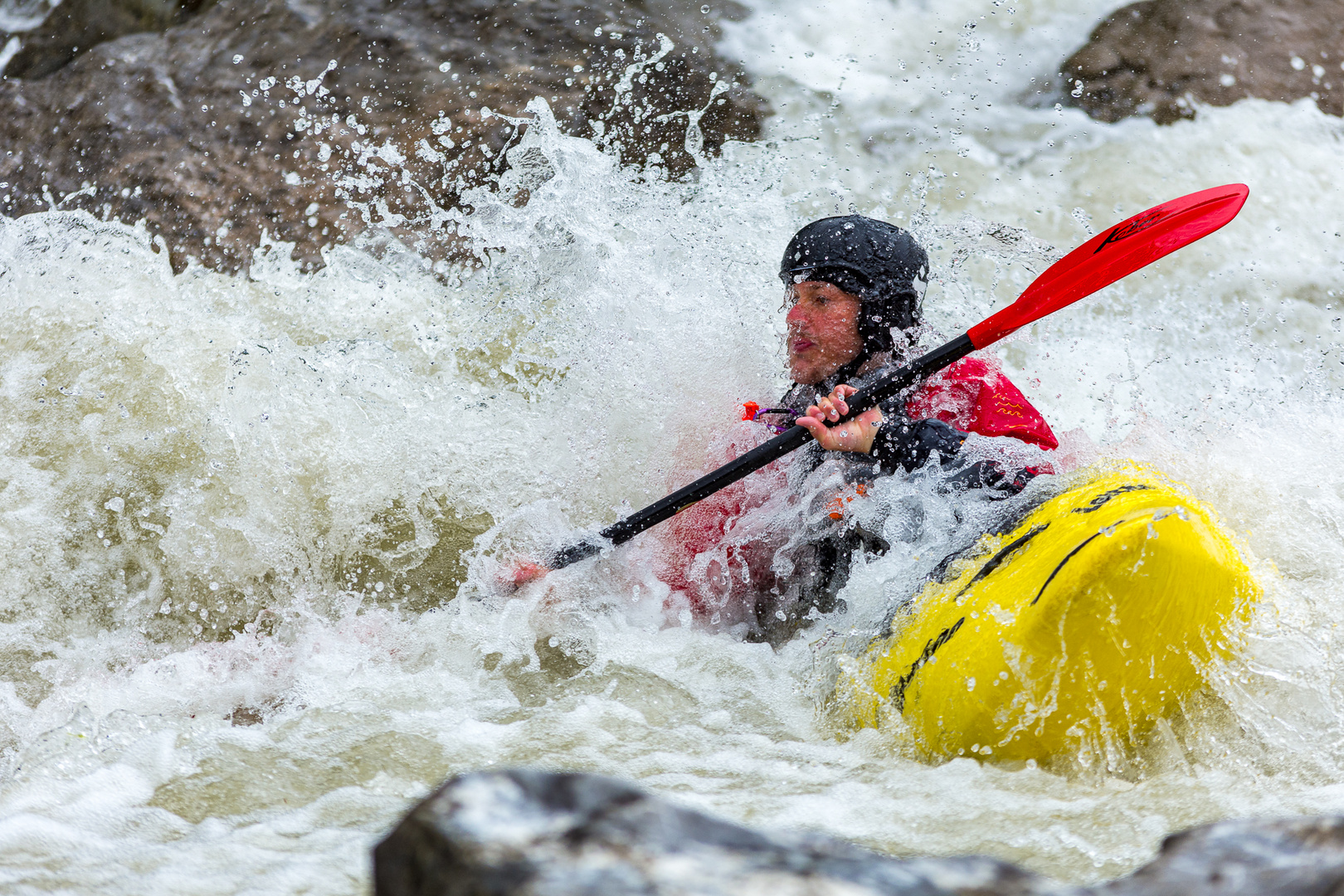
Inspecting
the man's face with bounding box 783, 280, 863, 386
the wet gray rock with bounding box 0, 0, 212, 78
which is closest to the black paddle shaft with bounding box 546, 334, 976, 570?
the man's face with bounding box 783, 280, 863, 386

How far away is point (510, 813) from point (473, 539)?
2.35 m

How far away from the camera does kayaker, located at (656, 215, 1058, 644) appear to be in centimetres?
246

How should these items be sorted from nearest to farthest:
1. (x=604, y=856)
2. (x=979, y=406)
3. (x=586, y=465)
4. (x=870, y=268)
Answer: (x=604, y=856) < (x=979, y=406) < (x=870, y=268) < (x=586, y=465)

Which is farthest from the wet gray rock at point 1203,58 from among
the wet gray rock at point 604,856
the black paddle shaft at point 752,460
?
the wet gray rock at point 604,856

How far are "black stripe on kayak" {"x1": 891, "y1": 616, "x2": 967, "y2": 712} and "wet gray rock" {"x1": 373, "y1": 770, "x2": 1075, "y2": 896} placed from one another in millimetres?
1192

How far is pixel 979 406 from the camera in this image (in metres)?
2.54

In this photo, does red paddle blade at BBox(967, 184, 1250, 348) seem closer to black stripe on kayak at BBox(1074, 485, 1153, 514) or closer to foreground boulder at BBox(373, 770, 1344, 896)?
black stripe on kayak at BBox(1074, 485, 1153, 514)

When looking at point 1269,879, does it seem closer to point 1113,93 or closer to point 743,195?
point 743,195

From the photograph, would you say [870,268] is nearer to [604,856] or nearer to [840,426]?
[840,426]

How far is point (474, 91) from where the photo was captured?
5105mm

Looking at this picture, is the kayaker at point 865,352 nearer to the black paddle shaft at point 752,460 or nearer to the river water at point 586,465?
the black paddle shaft at point 752,460

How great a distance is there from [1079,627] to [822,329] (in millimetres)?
1073

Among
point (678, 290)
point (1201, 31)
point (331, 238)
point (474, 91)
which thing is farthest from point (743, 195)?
point (1201, 31)

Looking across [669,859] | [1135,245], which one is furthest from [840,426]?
[669,859]
